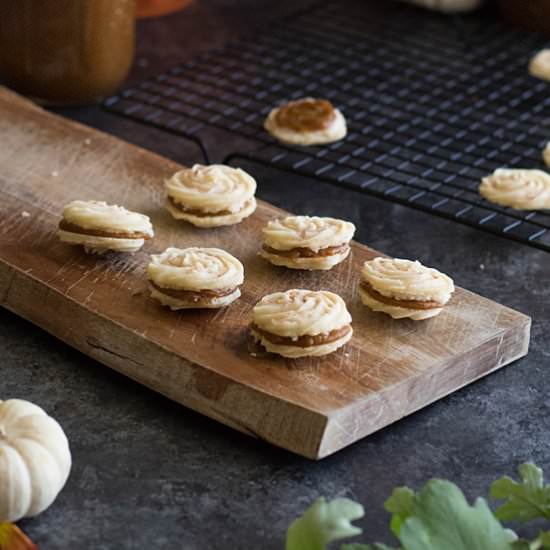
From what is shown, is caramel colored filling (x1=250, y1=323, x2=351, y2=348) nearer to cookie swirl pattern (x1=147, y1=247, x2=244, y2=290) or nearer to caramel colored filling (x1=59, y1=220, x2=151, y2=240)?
cookie swirl pattern (x1=147, y1=247, x2=244, y2=290)

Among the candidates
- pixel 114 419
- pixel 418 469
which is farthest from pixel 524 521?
pixel 114 419

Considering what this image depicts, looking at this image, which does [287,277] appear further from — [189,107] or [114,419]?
[189,107]

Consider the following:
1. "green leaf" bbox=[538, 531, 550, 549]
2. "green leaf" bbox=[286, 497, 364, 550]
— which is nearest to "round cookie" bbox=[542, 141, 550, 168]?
"green leaf" bbox=[538, 531, 550, 549]

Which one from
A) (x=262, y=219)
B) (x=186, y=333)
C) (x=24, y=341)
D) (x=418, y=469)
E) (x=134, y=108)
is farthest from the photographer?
(x=134, y=108)

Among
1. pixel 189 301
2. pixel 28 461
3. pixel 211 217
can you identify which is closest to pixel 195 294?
pixel 189 301

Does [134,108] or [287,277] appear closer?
[287,277]

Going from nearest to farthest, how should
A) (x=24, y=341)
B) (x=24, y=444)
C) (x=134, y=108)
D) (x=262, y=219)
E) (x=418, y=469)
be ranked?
(x=24, y=444) < (x=418, y=469) < (x=24, y=341) < (x=262, y=219) < (x=134, y=108)
